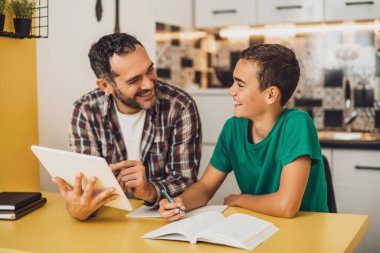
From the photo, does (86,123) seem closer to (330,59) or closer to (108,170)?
(108,170)

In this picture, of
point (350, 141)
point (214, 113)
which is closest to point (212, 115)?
point (214, 113)

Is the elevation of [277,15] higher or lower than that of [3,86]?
higher

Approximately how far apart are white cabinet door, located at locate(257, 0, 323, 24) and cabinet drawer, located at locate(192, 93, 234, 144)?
1.94ft

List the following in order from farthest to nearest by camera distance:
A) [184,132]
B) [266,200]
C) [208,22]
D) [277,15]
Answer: [208,22] → [277,15] → [184,132] → [266,200]

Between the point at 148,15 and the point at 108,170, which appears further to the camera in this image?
the point at 148,15

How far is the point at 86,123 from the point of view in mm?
2316

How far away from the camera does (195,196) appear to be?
6.54ft

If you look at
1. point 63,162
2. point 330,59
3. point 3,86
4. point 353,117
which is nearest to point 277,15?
point 330,59

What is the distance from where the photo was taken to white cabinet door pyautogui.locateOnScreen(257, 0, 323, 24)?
3.57m

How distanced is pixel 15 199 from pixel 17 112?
0.66 meters

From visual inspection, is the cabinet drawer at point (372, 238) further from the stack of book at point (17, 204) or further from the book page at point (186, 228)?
the stack of book at point (17, 204)

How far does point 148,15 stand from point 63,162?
2.28 m

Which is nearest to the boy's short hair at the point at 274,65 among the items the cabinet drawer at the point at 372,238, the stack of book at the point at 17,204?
the stack of book at the point at 17,204

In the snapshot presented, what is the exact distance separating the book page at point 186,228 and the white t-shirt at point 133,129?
26.7 inches
